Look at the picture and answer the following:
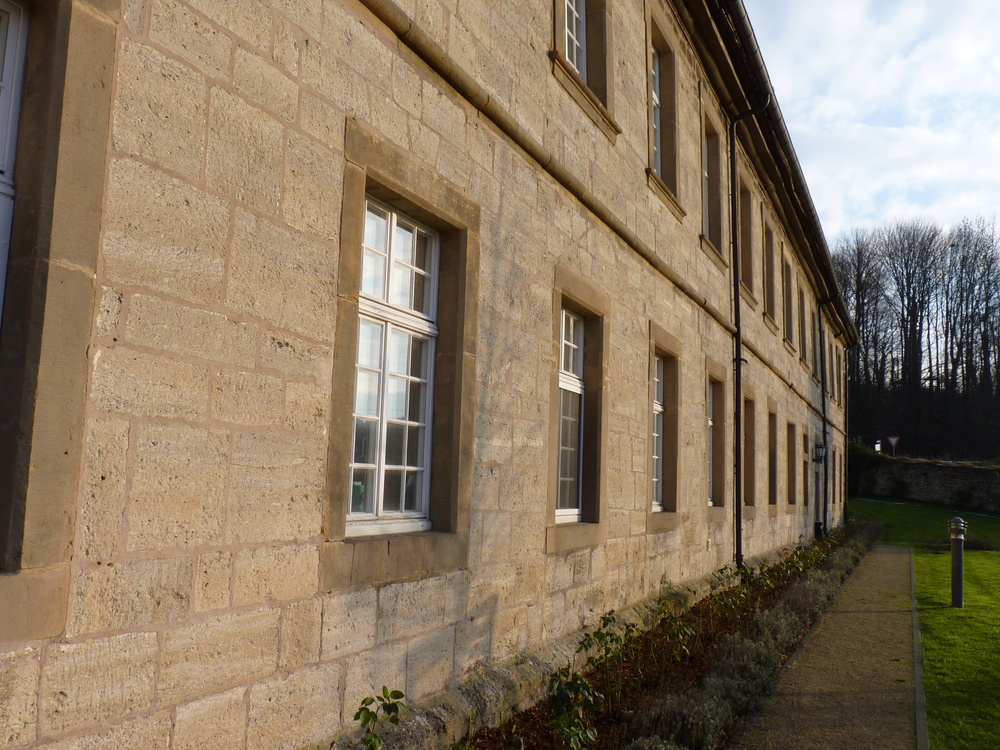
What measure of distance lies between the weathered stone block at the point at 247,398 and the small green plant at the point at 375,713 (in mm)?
1231

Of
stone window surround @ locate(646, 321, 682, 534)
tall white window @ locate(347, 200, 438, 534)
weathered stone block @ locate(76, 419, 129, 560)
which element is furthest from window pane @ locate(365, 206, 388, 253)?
stone window surround @ locate(646, 321, 682, 534)

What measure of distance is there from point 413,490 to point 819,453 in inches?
746

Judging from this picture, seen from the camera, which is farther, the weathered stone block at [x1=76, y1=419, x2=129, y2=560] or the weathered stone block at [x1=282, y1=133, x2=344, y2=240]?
the weathered stone block at [x1=282, y1=133, x2=344, y2=240]

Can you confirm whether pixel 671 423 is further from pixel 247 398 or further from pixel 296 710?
pixel 247 398

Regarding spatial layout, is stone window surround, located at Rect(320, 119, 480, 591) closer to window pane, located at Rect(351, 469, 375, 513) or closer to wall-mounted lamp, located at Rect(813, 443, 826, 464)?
window pane, located at Rect(351, 469, 375, 513)

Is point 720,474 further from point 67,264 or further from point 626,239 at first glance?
point 67,264

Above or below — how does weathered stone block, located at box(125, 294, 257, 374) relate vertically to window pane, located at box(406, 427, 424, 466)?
above

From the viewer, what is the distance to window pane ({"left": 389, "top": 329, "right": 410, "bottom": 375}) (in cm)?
424

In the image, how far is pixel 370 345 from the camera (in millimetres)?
4105

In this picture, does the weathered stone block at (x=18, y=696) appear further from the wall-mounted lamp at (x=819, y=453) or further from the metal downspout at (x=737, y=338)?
the wall-mounted lamp at (x=819, y=453)

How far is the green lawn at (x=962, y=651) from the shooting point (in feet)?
16.6

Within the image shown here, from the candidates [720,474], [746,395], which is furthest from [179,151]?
[746,395]

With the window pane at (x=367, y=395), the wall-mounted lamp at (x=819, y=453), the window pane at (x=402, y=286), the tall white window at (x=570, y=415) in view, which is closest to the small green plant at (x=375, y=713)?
the window pane at (x=367, y=395)

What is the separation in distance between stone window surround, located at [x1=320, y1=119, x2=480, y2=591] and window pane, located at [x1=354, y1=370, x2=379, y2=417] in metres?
0.31
